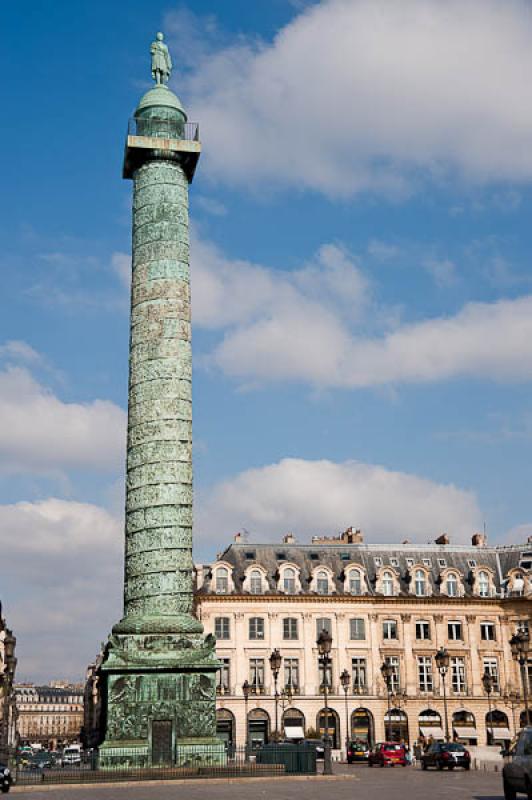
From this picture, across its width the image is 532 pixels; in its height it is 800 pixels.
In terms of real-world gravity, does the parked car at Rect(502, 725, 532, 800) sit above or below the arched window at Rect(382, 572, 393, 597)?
below

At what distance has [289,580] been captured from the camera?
50.1m

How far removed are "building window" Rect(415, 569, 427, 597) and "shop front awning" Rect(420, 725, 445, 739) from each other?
6427 millimetres

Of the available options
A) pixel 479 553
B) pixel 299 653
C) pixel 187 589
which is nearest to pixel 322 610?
pixel 299 653

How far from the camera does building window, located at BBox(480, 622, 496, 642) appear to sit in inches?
1998

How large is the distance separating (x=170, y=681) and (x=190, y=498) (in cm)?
A: 488

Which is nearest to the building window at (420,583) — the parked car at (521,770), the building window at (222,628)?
the building window at (222,628)

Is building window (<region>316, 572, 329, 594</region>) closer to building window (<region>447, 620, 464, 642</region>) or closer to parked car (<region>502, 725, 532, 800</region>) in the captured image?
building window (<region>447, 620, 464, 642</region>)

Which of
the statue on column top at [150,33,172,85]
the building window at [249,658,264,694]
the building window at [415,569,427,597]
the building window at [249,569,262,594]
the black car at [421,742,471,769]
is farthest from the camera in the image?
the building window at [415,569,427,597]

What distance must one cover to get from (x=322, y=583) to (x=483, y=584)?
8733mm

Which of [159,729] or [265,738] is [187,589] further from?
[265,738]

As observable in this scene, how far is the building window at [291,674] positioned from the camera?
47.8 m

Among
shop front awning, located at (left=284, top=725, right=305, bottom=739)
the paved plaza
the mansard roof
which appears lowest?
the paved plaza

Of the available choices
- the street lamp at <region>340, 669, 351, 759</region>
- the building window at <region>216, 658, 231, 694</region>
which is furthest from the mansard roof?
the street lamp at <region>340, 669, 351, 759</region>

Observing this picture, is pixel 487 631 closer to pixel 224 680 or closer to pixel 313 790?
pixel 224 680
